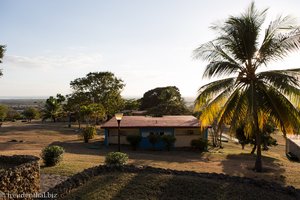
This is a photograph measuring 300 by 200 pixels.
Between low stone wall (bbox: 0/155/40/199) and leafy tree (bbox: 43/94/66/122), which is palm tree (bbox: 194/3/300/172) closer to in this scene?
low stone wall (bbox: 0/155/40/199)

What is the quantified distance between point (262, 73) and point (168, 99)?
4240cm

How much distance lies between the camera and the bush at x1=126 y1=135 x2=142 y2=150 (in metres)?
27.8

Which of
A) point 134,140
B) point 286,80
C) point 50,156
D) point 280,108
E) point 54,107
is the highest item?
point 286,80

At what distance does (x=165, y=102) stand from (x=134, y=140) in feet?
92.2

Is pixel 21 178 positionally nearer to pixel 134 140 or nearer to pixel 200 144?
pixel 134 140

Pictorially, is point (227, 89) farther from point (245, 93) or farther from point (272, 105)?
point (272, 105)

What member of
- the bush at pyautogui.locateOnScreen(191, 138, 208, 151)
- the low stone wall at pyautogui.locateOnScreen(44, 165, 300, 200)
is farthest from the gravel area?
the bush at pyautogui.locateOnScreen(191, 138, 208, 151)

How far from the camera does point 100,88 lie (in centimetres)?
5044

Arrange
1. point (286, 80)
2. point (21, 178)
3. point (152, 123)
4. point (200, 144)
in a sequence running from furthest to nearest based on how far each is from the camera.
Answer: point (152, 123)
point (200, 144)
point (286, 80)
point (21, 178)

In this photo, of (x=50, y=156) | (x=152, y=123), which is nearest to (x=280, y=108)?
(x=50, y=156)

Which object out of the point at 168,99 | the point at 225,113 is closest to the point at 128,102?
the point at 168,99

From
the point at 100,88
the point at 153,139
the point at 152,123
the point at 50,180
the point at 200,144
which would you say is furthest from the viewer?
the point at 100,88

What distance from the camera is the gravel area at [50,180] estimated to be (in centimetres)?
1230

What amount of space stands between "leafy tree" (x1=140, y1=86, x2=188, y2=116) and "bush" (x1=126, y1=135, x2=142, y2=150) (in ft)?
44.3
